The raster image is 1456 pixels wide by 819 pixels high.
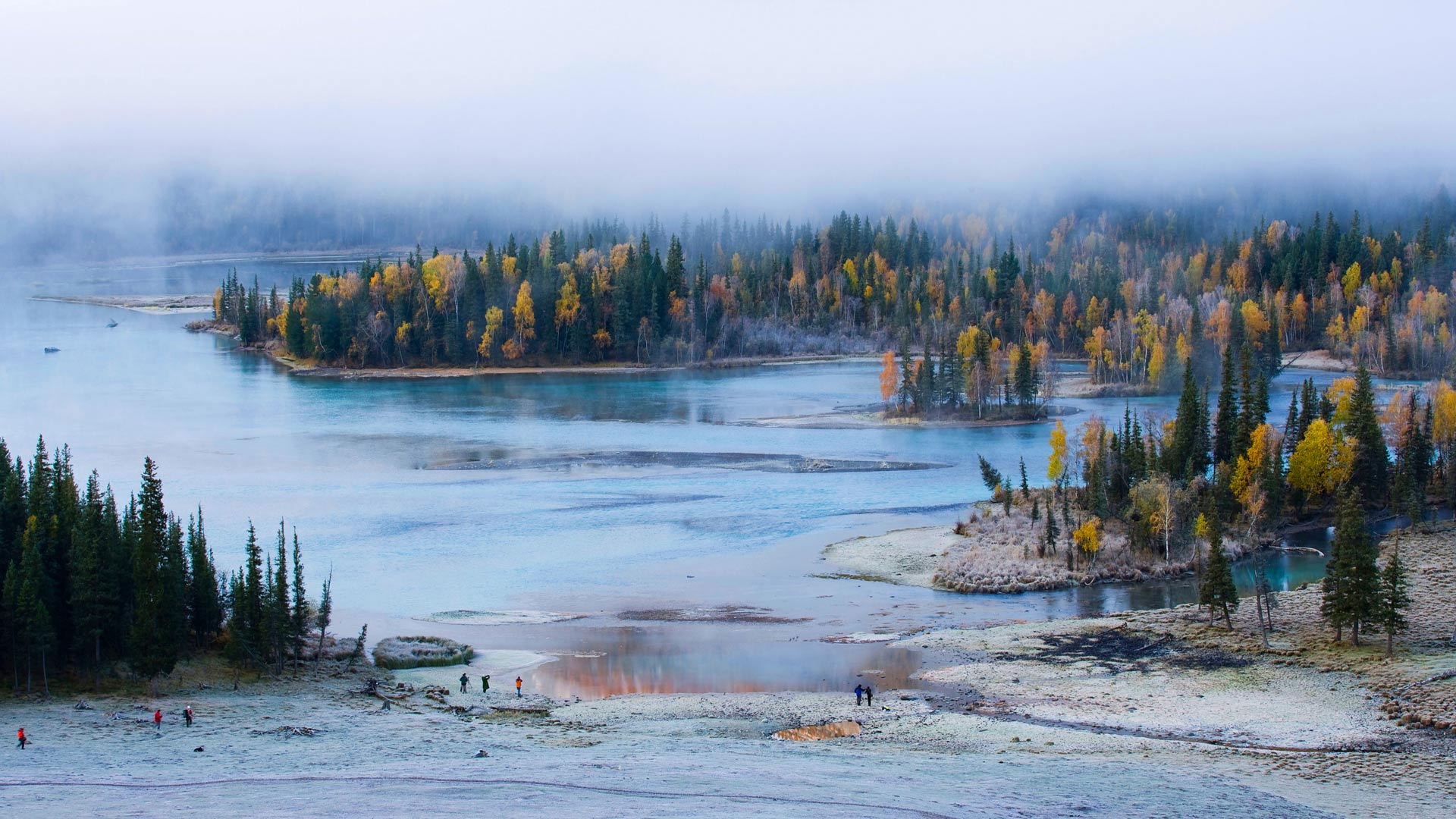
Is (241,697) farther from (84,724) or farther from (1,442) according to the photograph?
(1,442)

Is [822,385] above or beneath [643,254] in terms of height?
beneath

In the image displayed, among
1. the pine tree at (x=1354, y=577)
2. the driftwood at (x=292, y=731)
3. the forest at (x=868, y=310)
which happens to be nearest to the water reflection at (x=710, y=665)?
the driftwood at (x=292, y=731)

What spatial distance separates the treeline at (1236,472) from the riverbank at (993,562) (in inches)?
26.2

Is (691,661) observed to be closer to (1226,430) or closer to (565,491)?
(565,491)

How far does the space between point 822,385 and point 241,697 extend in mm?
91964

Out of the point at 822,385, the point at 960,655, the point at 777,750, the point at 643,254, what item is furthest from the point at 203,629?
the point at 643,254

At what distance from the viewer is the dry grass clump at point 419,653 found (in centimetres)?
3784

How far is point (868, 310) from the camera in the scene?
16475 centimetres

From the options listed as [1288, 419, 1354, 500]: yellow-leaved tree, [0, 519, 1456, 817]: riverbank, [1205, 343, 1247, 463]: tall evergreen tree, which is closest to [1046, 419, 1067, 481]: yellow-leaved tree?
[1205, 343, 1247, 463]: tall evergreen tree

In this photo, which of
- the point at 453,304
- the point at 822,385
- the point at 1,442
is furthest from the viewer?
the point at 453,304

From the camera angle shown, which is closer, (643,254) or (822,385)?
(822,385)

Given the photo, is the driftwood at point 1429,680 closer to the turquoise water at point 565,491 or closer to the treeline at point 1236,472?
the treeline at point 1236,472

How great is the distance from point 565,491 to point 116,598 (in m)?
32.7

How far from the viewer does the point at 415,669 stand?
37.6 meters
